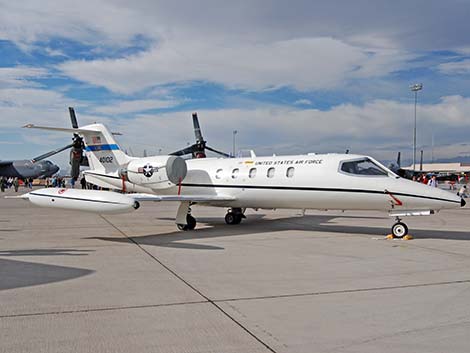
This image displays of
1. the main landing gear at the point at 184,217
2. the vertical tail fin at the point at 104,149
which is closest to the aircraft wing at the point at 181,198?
the main landing gear at the point at 184,217

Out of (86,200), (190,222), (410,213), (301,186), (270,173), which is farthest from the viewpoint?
(190,222)

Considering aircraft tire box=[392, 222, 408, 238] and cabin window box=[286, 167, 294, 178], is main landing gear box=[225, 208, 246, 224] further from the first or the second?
aircraft tire box=[392, 222, 408, 238]

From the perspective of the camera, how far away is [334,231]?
1508 centimetres

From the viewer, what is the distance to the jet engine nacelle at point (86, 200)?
37.9 ft

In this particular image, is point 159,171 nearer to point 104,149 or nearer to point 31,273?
point 104,149

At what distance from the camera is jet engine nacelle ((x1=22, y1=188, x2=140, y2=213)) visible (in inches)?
454

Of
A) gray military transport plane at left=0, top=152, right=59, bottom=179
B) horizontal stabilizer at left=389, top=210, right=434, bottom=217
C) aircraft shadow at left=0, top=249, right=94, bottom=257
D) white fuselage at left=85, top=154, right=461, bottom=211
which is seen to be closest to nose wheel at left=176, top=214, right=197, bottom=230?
white fuselage at left=85, top=154, right=461, bottom=211

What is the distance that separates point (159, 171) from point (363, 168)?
6898 millimetres

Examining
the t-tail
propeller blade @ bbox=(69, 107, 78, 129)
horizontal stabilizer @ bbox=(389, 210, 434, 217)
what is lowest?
horizontal stabilizer @ bbox=(389, 210, 434, 217)

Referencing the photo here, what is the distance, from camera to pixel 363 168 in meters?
13.3

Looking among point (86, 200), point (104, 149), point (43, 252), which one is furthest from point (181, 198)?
point (104, 149)

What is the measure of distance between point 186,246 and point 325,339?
7.08 metres

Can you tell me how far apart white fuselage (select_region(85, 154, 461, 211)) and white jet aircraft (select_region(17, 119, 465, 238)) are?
24 mm

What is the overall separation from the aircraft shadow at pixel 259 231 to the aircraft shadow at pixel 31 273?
352 centimetres
